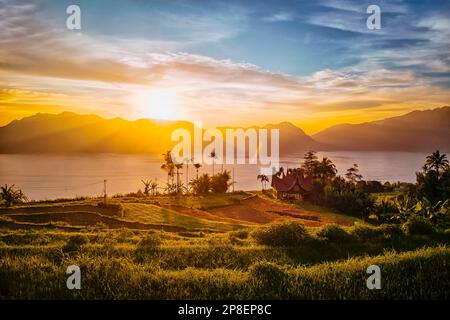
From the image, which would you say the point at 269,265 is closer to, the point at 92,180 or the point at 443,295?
the point at 443,295

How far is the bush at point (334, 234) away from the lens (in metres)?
16.0

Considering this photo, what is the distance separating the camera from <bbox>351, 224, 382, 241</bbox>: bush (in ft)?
54.4

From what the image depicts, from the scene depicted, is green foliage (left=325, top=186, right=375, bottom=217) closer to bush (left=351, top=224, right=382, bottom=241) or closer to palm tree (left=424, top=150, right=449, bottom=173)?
palm tree (left=424, top=150, right=449, bottom=173)

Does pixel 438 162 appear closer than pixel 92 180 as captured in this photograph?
Yes

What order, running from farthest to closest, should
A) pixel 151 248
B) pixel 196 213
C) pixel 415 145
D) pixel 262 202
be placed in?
pixel 415 145 < pixel 262 202 < pixel 196 213 < pixel 151 248

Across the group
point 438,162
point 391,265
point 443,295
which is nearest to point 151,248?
point 391,265

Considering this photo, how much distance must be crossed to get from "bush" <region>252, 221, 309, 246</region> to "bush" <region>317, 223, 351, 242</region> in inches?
27.9

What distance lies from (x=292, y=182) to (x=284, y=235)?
58.8 meters

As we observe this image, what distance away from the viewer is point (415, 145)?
17412 centimetres

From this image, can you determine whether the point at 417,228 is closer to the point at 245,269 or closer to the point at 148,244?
the point at 245,269

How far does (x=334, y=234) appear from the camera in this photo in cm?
1606

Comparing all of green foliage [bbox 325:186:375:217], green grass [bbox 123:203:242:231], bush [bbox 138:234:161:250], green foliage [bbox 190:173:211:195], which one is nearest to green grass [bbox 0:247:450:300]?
bush [bbox 138:234:161:250]

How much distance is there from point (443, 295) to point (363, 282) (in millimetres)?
1654
